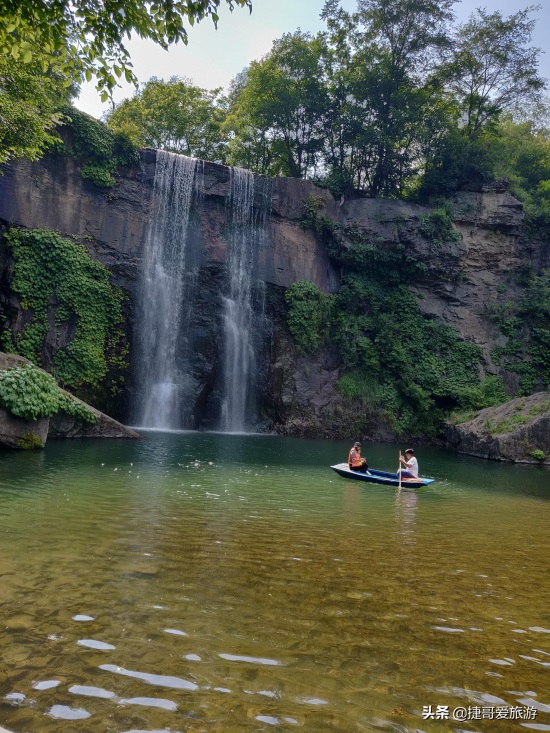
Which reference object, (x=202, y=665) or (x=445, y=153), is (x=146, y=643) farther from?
(x=445, y=153)

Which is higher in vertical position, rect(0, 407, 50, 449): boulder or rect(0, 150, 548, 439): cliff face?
rect(0, 150, 548, 439): cliff face

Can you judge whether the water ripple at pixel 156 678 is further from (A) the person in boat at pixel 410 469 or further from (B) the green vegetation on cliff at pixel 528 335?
(B) the green vegetation on cliff at pixel 528 335

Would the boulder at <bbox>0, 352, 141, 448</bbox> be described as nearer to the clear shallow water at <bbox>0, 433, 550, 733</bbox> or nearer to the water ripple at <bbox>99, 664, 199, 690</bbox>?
the clear shallow water at <bbox>0, 433, 550, 733</bbox>

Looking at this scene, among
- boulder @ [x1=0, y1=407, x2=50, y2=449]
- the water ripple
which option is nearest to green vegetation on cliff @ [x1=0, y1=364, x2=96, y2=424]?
boulder @ [x1=0, y1=407, x2=50, y2=449]

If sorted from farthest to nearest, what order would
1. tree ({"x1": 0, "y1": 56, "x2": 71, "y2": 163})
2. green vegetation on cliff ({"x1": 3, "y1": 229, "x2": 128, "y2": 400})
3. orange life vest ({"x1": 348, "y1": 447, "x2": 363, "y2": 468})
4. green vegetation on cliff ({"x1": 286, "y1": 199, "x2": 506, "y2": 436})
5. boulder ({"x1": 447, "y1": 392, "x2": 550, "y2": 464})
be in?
green vegetation on cliff ({"x1": 286, "y1": 199, "x2": 506, "y2": 436})
green vegetation on cliff ({"x1": 3, "y1": 229, "x2": 128, "y2": 400})
boulder ({"x1": 447, "y1": 392, "x2": 550, "y2": 464})
tree ({"x1": 0, "y1": 56, "x2": 71, "y2": 163})
orange life vest ({"x1": 348, "y1": 447, "x2": 363, "y2": 468})

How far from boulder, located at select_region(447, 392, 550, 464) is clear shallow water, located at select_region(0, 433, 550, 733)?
12.7 metres

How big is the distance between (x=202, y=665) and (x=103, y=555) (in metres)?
2.39

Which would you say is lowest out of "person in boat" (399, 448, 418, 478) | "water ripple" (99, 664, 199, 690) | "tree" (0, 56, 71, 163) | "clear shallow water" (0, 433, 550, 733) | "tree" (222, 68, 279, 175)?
"water ripple" (99, 664, 199, 690)

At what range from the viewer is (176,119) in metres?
39.9

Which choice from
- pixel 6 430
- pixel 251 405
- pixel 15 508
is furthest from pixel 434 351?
pixel 15 508

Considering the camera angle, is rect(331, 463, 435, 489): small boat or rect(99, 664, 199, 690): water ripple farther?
rect(331, 463, 435, 489): small boat

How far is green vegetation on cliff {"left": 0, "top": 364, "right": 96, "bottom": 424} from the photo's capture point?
13523 mm

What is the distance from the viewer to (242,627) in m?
3.95

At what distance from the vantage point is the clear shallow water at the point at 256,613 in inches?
117
